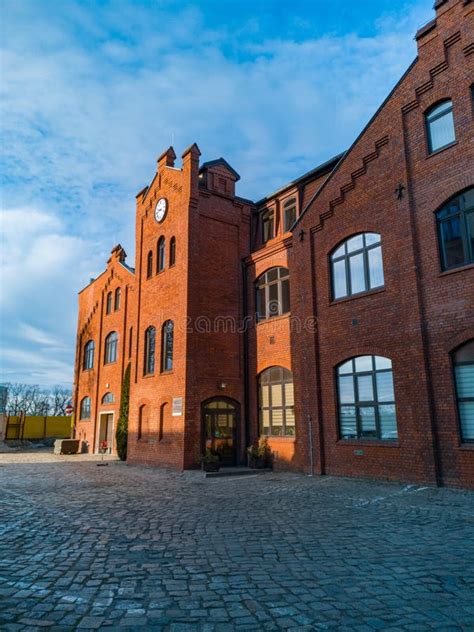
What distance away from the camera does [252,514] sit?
8.83m

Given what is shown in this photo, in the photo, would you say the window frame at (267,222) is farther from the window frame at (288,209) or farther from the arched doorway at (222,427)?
the arched doorway at (222,427)

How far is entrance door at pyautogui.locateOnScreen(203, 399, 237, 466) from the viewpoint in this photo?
17188 millimetres

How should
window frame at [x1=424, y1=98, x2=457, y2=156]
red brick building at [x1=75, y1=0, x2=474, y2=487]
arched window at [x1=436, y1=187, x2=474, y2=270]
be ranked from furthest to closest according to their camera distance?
window frame at [x1=424, y1=98, x2=457, y2=156] → red brick building at [x1=75, y1=0, x2=474, y2=487] → arched window at [x1=436, y1=187, x2=474, y2=270]

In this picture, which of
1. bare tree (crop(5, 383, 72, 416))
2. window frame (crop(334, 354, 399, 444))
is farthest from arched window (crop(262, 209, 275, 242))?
bare tree (crop(5, 383, 72, 416))

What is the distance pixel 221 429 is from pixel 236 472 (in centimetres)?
229

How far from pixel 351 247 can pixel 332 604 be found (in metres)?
11.4

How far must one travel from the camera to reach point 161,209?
20625 millimetres

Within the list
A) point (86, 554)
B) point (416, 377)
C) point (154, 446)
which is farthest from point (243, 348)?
point (86, 554)

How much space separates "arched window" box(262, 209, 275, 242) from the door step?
9.16 meters

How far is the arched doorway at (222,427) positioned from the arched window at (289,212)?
7.18 meters

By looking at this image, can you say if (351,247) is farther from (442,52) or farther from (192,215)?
(192,215)

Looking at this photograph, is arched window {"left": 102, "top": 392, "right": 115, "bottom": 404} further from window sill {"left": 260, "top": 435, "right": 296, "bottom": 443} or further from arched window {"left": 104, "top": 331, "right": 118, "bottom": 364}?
window sill {"left": 260, "top": 435, "right": 296, "bottom": 443}

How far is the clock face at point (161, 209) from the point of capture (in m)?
20.3

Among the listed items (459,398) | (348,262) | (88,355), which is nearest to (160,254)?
(348,262)
